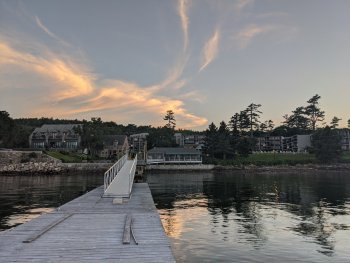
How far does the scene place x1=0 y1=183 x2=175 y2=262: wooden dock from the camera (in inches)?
437

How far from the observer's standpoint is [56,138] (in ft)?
458

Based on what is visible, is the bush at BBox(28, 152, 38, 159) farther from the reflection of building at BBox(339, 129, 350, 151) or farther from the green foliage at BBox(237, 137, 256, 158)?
the reflection of building at BBox(339, 129, 350, 151)

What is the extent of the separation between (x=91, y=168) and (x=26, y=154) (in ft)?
63.5

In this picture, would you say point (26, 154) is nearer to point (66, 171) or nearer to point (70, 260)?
point (66, 171)

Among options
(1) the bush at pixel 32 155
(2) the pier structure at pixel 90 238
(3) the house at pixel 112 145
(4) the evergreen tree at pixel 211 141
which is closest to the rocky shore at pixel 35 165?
(1) the bush at pixel 32 155

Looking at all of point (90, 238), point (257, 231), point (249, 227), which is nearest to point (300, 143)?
point (249, 227)

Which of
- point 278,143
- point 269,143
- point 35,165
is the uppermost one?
point 269,143

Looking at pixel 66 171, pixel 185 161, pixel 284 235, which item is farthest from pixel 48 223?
pixel 185 161

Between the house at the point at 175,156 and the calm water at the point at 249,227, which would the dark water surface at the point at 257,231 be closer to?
the calm water at the point at 249,227

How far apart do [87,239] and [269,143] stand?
170 metres

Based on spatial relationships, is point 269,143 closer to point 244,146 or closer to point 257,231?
point 244,146

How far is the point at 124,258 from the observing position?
10969 millimetres

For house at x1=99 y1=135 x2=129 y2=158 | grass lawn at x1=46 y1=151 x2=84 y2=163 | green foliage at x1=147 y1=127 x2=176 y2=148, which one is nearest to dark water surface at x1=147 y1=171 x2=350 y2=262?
grass lawn at x1=46 y1=151 x2=84 y2=163

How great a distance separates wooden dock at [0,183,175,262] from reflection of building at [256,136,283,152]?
523 ft
